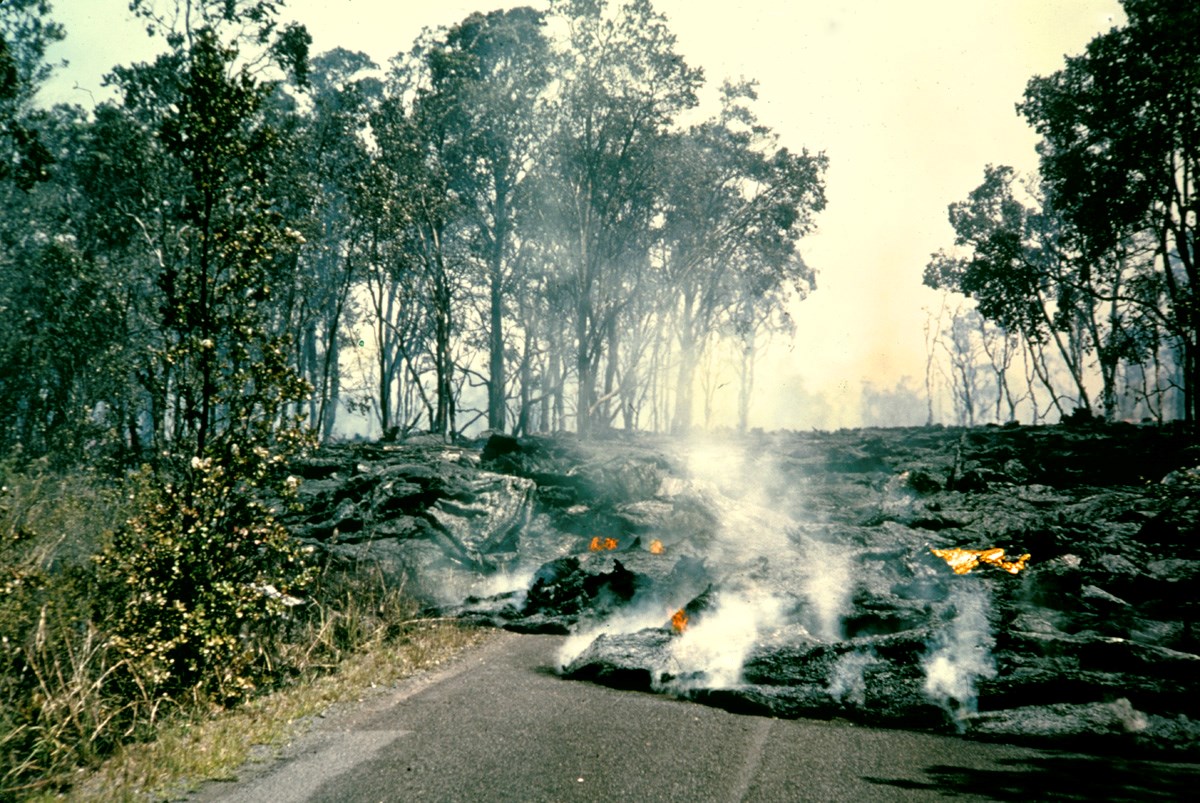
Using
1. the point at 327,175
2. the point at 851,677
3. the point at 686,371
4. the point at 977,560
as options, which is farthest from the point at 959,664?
the point at 686,371

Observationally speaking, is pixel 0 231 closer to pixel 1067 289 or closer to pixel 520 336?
pixel 520 336

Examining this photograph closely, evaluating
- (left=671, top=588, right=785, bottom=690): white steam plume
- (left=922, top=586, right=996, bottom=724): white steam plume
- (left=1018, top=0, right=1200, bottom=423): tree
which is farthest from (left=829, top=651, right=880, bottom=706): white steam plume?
(left=1018, top=0, right=1200, bottom=423): tree

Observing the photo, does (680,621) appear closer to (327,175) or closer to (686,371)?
(327,175)

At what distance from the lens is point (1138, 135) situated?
1416 cm

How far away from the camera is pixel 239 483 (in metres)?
6.41

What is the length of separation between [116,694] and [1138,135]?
1905 cm

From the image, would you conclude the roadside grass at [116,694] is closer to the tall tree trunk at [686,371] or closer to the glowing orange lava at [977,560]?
the glowing orange lava at [977,560]

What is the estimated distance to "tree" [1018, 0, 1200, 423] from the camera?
42.0 feet

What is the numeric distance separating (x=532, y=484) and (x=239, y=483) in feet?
29.2

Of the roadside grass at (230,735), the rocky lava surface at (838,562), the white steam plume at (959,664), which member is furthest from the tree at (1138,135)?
the roadside grass at (230,735)

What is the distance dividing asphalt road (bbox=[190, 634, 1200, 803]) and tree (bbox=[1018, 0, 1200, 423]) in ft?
39.5

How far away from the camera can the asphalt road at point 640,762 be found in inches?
167

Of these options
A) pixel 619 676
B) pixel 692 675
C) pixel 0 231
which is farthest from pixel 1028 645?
pixel 0 231

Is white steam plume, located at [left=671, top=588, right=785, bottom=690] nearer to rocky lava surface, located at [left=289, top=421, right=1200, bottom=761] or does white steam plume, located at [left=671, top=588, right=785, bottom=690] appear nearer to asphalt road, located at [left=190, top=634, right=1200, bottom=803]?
rocky lava surface, located at [left=289, top=421, right=1200, bottom=761]
